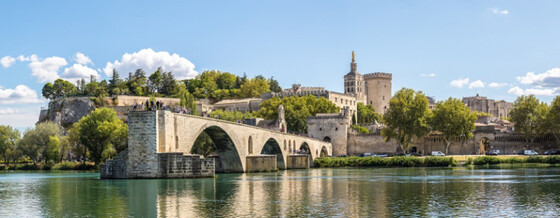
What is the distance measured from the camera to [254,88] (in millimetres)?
143500

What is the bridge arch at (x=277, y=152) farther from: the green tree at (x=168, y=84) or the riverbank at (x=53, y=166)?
the green tree at (x=168, y=84)

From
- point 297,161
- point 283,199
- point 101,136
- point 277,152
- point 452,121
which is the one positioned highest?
point 452,121

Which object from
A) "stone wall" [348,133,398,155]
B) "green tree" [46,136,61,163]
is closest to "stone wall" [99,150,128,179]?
"green tree" [46,136,61,163]

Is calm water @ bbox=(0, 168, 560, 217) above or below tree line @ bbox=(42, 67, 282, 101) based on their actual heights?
below

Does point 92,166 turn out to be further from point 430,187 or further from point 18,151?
point 430,187

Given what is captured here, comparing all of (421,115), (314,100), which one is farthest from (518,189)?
(314,100)

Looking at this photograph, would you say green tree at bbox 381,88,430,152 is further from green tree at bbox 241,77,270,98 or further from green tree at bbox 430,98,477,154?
green tree at bbox 241,77,270,98

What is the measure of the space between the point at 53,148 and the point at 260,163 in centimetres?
3080

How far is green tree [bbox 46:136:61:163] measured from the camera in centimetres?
7651

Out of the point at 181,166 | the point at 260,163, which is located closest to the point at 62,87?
the point at 260,163

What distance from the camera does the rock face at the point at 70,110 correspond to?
113625 millimetres

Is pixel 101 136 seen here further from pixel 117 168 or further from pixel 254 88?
pixel 254 88

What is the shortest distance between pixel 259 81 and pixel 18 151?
74.8 metres

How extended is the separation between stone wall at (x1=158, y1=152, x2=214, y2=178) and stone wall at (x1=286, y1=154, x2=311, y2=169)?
27.9 meters
